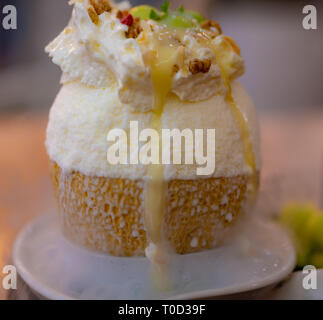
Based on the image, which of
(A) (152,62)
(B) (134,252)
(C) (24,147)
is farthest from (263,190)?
(C) (24,147)

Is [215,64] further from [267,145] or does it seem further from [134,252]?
[267,145]

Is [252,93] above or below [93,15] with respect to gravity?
below

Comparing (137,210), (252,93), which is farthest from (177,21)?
(252,93)

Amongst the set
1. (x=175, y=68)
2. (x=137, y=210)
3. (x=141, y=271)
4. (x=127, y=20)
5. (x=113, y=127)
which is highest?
(x=127, y=20)

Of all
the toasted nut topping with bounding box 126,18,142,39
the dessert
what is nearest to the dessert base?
the dessert

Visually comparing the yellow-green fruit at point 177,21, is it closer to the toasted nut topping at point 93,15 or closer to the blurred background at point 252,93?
the toasted nut topping at point 93,15

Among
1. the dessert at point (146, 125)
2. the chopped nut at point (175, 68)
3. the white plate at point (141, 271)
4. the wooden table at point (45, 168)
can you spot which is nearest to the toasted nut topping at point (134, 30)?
the dessert at point (146, 125)

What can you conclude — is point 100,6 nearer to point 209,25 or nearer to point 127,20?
point 127,20
